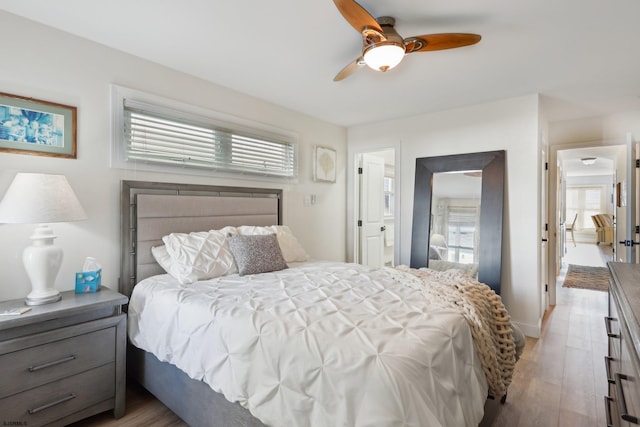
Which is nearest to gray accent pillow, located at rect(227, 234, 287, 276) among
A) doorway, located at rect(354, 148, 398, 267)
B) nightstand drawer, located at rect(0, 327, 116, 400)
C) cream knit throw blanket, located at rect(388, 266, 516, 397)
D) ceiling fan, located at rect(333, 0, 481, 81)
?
nightstand drawer, located at rect(0, 327, 116, 400)

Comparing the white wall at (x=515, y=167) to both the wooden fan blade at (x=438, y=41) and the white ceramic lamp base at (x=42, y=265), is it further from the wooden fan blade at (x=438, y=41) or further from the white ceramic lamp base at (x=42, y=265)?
the white ceramic lamp base at (x=42, y=265)

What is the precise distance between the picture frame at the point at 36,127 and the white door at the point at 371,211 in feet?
11.6

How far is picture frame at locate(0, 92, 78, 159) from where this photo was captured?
2.01 meters

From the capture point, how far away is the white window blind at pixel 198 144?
261cm

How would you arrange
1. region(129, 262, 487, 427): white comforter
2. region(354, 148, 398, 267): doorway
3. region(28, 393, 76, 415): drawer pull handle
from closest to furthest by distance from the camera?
region(129, 262, 487, 427): white comforter
region(28, 393, 76, 415): drawer pull handle
region(354, 148, 398, 267): doorway

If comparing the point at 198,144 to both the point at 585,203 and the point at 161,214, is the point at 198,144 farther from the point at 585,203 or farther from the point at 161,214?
the point at 585,203

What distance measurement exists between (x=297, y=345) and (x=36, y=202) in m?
1.68

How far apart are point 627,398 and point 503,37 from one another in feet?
7.20

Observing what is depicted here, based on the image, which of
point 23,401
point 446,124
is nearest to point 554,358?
point 446,124

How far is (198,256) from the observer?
243 cm

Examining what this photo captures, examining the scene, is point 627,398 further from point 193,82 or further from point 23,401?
point 193,82

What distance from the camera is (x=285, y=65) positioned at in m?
2.73

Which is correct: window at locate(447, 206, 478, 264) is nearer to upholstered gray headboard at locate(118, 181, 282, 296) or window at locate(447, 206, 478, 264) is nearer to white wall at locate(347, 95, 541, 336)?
white wall at locate(347, 95, 541, 336)

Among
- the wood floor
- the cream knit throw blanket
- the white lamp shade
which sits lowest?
the wood floor
